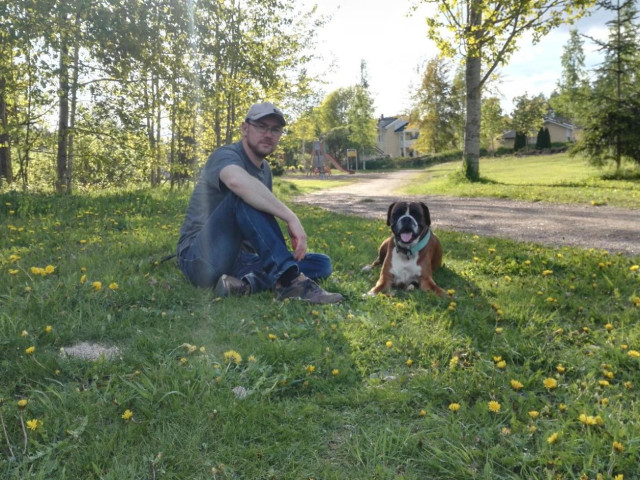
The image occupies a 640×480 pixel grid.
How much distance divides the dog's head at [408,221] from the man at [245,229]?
1000 millimetres

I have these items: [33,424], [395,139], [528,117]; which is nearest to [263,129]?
[33,424]

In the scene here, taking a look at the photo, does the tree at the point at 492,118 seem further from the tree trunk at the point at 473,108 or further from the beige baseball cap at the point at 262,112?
the beige baseball cap at the point at 262,112

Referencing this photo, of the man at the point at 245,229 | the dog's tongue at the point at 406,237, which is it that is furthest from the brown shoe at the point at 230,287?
the dog's tongue at the point at 406,237

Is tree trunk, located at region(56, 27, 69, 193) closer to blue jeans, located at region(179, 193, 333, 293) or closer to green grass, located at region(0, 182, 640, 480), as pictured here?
green grass, located at region(0, 182, 640, 480)

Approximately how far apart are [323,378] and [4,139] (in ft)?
39.4

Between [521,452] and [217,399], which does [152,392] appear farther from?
[521,452]

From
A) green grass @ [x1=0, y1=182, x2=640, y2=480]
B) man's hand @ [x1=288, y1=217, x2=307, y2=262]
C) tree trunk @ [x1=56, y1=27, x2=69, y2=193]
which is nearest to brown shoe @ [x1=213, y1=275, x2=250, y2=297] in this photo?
green grass @ [x1=0, y1=182, x2=640, y2=480]

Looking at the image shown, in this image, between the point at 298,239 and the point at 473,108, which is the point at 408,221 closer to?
the point at 298,239

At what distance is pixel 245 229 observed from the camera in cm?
370

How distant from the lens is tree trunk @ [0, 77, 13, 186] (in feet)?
30.3

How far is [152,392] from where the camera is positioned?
92.2 inches

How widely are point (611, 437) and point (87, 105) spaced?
12.2m

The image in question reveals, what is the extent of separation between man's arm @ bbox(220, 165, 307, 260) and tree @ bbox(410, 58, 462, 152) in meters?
54.4

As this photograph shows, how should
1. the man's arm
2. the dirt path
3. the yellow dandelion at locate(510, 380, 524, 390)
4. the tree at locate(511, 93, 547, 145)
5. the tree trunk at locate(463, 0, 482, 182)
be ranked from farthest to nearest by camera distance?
the tree at locate(511, 93, 547, 145) < the tree trunk at locate(463, 0, 482, 182) < the dirt path < the man's arm < the yellow dandelion at locate(510, 380, 524, 390)
